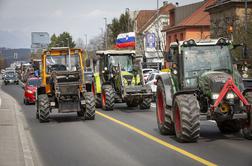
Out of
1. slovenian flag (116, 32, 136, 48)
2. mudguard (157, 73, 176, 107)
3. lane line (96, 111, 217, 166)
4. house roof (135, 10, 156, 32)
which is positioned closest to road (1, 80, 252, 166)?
lane line (96, 111, 217, 166)

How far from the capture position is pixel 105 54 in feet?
87.3

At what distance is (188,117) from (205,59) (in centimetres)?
210

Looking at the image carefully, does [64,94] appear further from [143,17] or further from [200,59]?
[143,17]

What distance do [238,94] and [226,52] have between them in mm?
1883

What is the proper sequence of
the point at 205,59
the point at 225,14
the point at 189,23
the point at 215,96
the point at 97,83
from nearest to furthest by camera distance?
the point at 215,96 < the point at 205,59 < the point at 97,83 < the point at 225,14 < the point at 189,23

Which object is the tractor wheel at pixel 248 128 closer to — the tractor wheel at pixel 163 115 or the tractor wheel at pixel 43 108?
the tractor wheel at pixel 163 115

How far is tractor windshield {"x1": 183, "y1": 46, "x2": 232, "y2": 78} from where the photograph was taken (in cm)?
1434

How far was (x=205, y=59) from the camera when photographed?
1439 centimetres

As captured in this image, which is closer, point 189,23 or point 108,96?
point 108,96

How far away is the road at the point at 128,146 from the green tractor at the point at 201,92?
15.4 inches

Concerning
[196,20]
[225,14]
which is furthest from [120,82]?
[196,20]

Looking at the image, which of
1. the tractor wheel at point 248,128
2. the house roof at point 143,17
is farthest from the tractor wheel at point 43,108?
the house roof at point 143,17

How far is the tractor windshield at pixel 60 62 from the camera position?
75.2 ft

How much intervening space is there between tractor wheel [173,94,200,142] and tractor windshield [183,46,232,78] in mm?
1208
